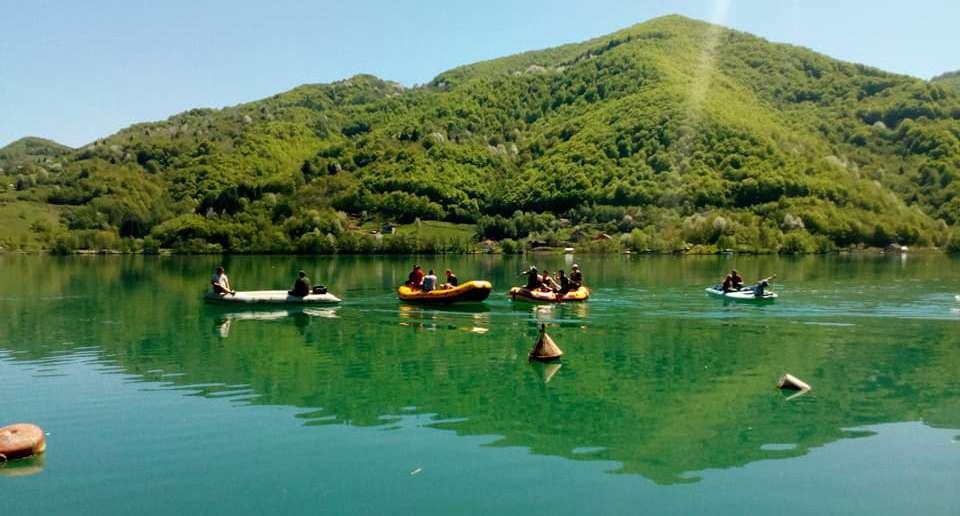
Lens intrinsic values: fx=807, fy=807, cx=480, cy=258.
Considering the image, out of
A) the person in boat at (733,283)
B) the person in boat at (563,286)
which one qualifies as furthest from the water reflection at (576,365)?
the person in boat at (733,283)

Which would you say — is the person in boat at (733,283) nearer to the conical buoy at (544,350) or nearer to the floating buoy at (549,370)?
the conical buoy at (544,350)

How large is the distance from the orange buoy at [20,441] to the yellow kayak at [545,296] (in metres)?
33.3

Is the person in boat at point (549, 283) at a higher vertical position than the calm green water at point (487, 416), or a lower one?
higher

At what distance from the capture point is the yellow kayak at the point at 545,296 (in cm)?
4800

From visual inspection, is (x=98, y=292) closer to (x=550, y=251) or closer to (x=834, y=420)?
(x=834, y=420)

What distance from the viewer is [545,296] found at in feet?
157

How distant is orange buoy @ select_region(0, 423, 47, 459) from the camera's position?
1681cm

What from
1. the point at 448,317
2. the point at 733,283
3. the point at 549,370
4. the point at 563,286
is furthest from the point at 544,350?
the point at 733,283

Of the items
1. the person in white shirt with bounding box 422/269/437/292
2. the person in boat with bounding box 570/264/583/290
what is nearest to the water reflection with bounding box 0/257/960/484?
the person in white shirt with bounding box 422/269/437/292

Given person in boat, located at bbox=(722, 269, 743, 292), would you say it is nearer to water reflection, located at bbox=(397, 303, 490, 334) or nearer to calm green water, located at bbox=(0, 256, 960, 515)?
calm green water, located at bbox=(0, 256, 960, 515)

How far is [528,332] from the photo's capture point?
3647cm

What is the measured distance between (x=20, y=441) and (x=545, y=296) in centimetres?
3391

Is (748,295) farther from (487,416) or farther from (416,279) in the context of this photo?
(487,416)

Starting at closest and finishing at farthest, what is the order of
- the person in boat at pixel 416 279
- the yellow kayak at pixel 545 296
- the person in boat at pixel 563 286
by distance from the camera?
the yellow kayak at pixel 545 296 < the person in boat at pixel 563 286 < the person in boat at pixel 416 279
